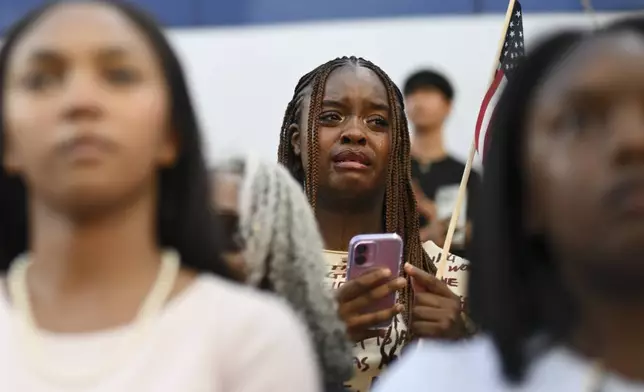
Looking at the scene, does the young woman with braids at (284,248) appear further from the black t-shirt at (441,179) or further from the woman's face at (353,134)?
the black t-shirt at (441,179)

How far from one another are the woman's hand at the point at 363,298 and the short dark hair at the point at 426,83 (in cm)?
319

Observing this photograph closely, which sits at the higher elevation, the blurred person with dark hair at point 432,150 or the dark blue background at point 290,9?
the dark blue background at point 290,9

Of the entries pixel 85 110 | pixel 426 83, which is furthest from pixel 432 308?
pixel 426 83

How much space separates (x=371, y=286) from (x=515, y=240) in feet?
3.13

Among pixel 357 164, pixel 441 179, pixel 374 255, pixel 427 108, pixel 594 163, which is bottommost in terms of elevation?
pixel 441 179

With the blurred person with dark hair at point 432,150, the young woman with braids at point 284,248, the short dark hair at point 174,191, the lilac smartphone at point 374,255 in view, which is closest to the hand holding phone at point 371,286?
the lilac smartphone at point 374,255

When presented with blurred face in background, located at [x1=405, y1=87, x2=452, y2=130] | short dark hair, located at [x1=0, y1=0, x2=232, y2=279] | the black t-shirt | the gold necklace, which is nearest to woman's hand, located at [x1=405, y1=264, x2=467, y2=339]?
short dark hair, located at [x1=0, y1=0, x2=232, y2=279]

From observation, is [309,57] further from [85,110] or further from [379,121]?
[85,110]

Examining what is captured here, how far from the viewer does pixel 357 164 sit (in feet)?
9.39

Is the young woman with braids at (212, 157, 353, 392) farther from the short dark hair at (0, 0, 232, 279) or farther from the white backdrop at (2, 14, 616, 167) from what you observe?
the white backdrop at (2, 14, 616, 167)

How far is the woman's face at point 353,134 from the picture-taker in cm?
288

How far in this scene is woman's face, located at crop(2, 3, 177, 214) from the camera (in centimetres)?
147

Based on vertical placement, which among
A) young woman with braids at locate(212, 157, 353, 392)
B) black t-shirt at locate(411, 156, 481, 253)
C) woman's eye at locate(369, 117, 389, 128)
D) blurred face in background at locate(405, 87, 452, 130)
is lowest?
black t-shirt at locate(411, 156, 481, 253)

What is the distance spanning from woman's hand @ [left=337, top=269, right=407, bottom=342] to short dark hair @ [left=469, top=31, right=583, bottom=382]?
896mm
